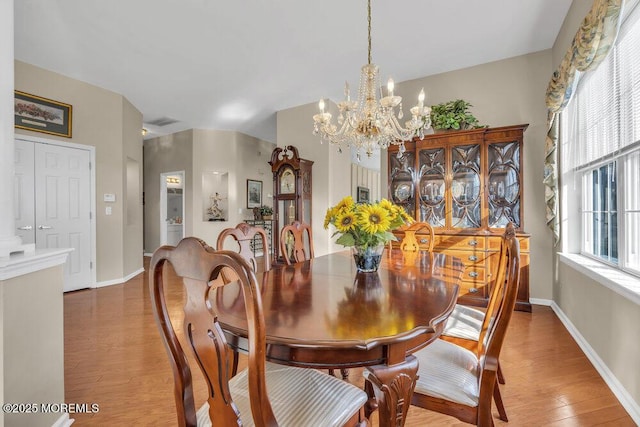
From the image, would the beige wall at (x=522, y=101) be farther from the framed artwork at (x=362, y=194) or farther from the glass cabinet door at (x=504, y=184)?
the framed artwork at (x=362, y=194)

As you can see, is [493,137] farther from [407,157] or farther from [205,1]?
[205,1]

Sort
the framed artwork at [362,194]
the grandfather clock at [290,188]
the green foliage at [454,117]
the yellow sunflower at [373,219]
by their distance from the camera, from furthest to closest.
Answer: the framed artwork at [362,194] < the grandfather clock at [290,188] < the green foliage at [454,117] < the yellow sunflower at [373,219]

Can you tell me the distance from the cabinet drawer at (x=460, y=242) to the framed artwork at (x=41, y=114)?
495 cm

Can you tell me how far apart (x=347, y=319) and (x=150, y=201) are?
285 inches

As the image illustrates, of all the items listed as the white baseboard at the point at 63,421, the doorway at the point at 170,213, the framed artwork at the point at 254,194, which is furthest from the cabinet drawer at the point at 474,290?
the doorway at the point at 170,213

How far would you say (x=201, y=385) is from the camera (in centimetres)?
183

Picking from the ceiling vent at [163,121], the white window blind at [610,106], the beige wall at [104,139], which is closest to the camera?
the white window blind at [610,106]

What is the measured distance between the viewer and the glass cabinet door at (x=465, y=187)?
3340 millimetres

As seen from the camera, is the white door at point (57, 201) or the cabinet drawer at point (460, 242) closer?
the cabinet drawer at point (460, 242)

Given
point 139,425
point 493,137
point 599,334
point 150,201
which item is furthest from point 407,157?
Answer: point 150,201

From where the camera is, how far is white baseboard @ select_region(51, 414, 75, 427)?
4.78ft

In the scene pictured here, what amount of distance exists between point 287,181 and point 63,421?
3571 millimetres

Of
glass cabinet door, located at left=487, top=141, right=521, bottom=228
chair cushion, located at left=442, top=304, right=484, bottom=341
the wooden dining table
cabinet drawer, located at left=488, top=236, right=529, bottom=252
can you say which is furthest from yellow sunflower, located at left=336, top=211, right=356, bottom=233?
glass cabinet door, located at left=487, top=141, right=521, bottom=228

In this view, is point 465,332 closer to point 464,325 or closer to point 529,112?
point 464,325
